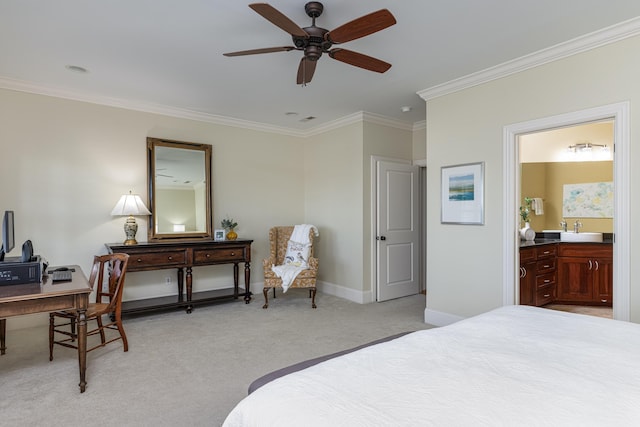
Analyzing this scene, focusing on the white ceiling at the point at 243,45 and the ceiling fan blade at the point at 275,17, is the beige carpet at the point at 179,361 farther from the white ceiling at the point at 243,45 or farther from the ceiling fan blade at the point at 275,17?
the white ceiling at the point at 243,45

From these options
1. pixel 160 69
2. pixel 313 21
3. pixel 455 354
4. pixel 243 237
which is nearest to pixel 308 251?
pixel 243 237

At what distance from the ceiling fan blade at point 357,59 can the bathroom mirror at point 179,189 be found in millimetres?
3011

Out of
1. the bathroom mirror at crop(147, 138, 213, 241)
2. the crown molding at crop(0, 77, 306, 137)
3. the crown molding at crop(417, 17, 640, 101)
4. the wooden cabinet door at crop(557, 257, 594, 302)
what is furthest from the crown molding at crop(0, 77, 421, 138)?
the wooden cabinet door at crop(557, 257, 594, 302)

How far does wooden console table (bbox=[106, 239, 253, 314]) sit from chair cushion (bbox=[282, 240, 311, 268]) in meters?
0.59

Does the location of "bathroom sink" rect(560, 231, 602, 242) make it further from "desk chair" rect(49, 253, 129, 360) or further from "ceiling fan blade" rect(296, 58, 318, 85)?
"desk chair" rect(49, 253, 129, 360)

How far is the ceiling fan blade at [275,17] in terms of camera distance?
6.14ft

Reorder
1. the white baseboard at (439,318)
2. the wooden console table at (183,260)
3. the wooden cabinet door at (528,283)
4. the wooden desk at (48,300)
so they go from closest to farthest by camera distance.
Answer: the wooden desk at (48,300) < the white baseboard at (439,318) < the wooden console table at (183,260) < the wooden cabinet door at (528,283)

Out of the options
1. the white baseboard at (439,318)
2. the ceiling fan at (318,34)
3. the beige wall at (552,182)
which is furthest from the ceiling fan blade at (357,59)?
the beige wall at (552,182)

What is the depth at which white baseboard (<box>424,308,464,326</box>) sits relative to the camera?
3787mm

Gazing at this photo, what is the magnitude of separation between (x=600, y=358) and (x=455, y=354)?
0.56 metres

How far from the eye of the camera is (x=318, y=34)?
234 centimetres

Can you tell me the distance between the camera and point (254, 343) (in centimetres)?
339

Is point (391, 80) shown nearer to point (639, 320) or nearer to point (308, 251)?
point (308, 251)

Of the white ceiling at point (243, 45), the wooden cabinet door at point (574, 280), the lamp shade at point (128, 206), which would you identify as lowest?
the wooden cabinet door at point (574, 280)
